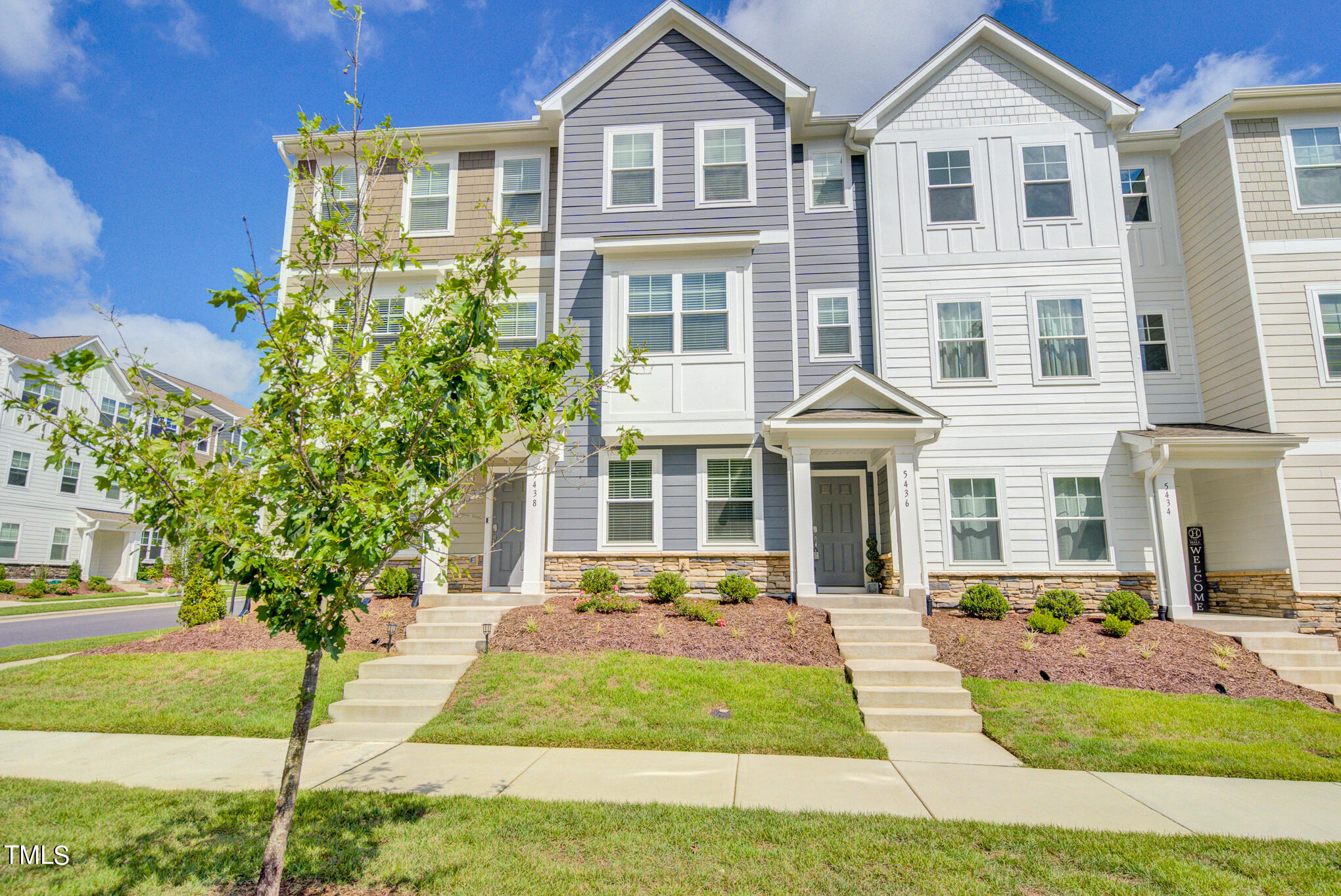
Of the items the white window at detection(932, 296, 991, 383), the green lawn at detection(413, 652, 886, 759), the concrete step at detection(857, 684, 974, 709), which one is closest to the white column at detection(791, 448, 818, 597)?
the green lawn at detection(413, 652, 886, 759)

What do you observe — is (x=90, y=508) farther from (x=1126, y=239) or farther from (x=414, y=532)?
(x=1126, y=239)

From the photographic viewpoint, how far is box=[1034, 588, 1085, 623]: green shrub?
10922 mm

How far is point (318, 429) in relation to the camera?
12.4ft

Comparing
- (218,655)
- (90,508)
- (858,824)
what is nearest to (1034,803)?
(858,824)

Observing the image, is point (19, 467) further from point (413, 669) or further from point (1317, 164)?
point (1317, 164)

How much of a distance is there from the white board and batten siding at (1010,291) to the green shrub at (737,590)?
3.28 meters

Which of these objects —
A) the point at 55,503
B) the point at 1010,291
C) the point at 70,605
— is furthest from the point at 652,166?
the point at 55,503

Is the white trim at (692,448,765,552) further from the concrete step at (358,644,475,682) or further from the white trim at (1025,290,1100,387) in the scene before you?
the white trim at (1025,290,1100,387)

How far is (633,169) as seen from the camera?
13.5 metres

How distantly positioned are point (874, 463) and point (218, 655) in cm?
1060

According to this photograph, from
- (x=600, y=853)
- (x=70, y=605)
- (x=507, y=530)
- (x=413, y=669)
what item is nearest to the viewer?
(x=600, y=853)

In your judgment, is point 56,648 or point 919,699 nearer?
point 919,699

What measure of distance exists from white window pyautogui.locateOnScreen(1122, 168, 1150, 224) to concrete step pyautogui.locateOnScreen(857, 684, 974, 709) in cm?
1060

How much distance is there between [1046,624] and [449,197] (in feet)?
42.8
